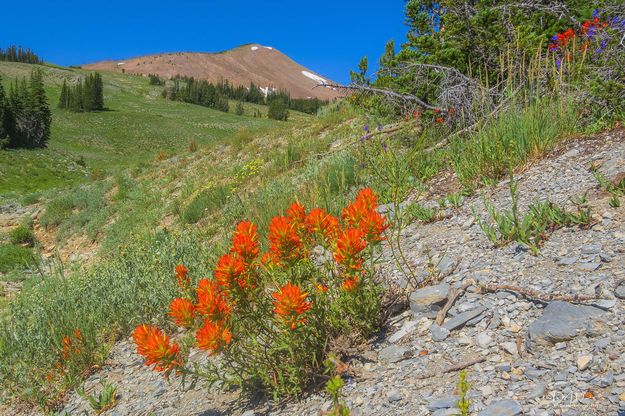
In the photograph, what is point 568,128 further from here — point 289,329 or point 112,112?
point 112,112

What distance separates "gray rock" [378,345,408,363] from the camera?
236 cm

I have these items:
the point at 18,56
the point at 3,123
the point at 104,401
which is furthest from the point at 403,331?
the point at 18,56

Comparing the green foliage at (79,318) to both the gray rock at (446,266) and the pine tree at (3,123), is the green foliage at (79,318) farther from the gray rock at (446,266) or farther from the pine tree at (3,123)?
A: the pine tree at (3,123)

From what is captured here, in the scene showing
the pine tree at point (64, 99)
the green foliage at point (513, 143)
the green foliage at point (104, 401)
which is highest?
the pine tree at point (64, 99)

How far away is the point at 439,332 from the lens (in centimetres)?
240

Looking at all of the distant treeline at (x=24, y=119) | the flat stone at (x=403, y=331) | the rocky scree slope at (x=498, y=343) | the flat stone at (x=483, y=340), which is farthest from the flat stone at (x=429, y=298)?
the distant treeline at (x=24, y=119)

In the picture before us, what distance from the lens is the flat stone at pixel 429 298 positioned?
8.55 feet

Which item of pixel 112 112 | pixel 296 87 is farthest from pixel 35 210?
pixel 296 87

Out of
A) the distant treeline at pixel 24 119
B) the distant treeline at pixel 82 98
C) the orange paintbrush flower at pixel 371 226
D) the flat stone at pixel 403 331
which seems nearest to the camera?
the orange paintbrush flower at pixel 371 226

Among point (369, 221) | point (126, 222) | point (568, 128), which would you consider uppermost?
point (568, 128)

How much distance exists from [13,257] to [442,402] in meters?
11.0

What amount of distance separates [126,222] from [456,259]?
905 cm

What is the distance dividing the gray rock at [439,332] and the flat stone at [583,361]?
2.14 feet

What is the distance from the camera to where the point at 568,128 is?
4.53m
